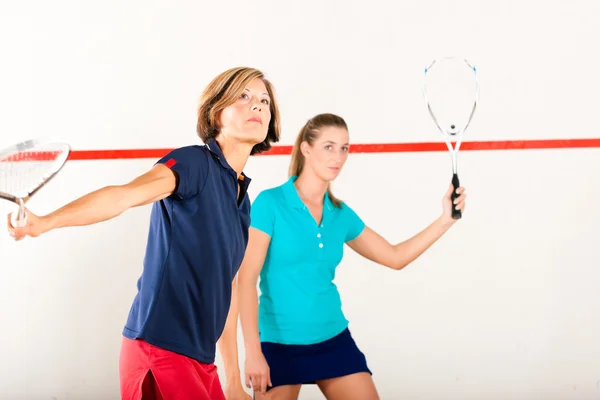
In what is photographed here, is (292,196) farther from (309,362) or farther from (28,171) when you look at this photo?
(28,171)

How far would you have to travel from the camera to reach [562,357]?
339 cm

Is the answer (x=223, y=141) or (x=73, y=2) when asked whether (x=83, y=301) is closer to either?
(x=73, y=2)

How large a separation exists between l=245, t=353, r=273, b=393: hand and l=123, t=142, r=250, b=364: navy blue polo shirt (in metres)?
0.55

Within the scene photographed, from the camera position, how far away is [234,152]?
1.90 metres

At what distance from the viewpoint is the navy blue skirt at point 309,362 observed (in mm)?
2373

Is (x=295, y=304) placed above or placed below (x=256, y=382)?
above

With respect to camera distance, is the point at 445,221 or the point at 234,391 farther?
the point at 445,221

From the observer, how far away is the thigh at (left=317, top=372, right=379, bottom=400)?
2396 mm

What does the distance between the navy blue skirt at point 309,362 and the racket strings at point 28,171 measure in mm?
1117

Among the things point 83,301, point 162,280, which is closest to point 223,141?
point 162,280

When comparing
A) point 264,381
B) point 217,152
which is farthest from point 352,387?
point 217,152

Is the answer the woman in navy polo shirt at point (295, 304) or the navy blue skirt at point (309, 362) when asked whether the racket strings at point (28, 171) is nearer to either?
the woman in navy polo shirt at point (295, 304)

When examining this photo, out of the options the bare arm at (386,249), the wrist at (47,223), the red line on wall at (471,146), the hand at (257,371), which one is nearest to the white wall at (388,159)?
the red line on wall at (471,146)

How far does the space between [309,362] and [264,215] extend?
475 mm
